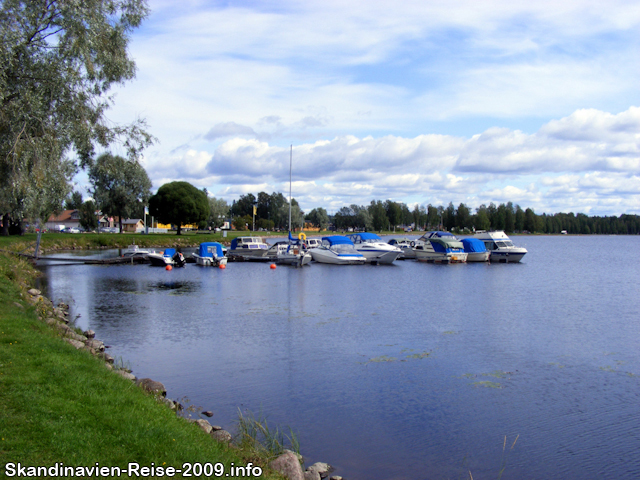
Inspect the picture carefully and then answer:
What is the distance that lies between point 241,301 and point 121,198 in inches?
2565

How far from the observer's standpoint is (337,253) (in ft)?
190

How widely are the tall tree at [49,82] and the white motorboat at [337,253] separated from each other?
133 feet

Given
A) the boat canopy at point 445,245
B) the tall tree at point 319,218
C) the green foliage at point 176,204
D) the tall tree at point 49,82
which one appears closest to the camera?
the tall tree at point 49,82

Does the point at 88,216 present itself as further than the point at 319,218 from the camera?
No

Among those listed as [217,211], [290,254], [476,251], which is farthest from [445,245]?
[217,211]

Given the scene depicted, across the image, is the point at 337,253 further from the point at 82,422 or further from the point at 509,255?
the point at 82,422

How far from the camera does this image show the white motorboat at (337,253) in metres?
57.5

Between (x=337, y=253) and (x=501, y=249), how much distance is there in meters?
22.0

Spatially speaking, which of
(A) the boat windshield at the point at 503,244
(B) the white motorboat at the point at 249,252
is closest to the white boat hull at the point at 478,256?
(A) the boat windshield at the point at 503,244

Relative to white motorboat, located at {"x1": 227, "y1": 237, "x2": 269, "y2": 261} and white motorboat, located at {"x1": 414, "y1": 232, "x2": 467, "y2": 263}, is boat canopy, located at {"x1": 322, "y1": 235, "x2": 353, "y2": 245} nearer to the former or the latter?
white motorboat, located at {"x1": 227, "y1": 237, "x2": 269, "y2": 261}

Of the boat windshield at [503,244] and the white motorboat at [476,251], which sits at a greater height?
the boat windshield at [503,244]

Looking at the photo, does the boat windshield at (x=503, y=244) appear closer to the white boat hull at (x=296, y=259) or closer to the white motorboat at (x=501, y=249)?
the white motorboat at (x=501, y=249)

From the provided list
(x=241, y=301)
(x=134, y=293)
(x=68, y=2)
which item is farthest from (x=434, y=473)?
(x=134, y=293)

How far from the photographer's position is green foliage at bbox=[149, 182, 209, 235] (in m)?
94.4
